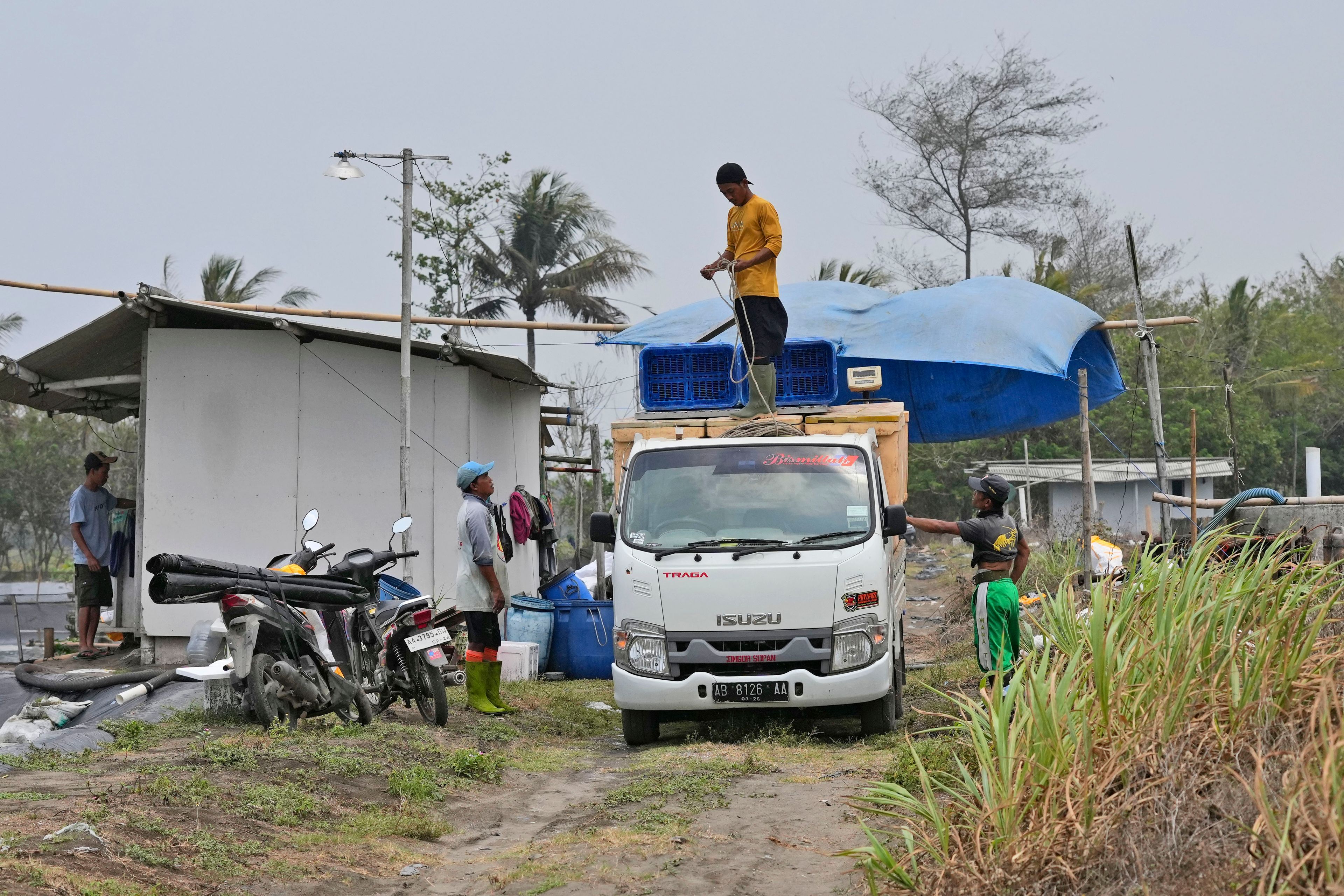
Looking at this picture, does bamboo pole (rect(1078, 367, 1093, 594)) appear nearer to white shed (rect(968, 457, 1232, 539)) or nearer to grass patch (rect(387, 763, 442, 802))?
grass patch (rect(387, 763, 442, 802))

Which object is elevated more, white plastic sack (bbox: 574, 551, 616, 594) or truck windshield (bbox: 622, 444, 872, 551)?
truck windshield (bbox: 622, 444, 872, 551)

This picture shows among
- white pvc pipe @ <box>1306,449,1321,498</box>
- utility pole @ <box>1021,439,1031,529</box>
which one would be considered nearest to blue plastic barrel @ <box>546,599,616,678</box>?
white pvc pipe @ <box>1306,449,1321,498</box>

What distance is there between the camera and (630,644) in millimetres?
8305

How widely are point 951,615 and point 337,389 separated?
7.85m

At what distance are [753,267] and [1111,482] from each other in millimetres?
27841

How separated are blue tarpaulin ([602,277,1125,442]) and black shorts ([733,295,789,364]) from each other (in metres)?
2.69

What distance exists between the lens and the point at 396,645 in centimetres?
869

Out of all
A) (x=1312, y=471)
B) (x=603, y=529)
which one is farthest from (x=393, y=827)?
(x=1312, y=471)

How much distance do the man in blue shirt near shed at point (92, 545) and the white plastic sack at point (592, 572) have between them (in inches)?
199

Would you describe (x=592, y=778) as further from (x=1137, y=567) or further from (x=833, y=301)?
(x=833, y=301)

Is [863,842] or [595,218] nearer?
[863,842]

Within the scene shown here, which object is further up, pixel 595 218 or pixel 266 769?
pixel 595 218

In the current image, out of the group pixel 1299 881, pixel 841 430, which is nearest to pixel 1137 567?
pixel 841 430

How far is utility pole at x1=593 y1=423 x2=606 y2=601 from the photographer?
1455 centimetres
